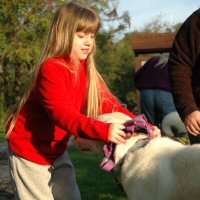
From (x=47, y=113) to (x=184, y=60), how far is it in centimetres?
112

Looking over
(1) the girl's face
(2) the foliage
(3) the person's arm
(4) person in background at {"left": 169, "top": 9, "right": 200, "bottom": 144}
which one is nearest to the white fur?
(3) the person's arm

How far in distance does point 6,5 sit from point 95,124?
21760mm

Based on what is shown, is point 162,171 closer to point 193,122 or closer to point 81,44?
point 193,122

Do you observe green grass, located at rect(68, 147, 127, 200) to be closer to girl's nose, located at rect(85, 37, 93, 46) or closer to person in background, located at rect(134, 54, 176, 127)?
person in background, located at rect(134, 54, 176, 127)

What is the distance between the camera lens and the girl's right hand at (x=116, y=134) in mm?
3008

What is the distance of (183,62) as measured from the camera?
12.0 ft

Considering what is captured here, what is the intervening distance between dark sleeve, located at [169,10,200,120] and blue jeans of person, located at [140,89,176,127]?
10.4 feet

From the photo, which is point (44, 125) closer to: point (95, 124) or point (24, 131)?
point (24, 131)

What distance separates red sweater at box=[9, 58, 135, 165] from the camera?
3.30 meters

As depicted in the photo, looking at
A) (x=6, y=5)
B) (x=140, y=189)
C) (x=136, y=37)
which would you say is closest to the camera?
(x=140, y=189)

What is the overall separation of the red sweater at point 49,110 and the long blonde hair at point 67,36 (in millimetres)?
53

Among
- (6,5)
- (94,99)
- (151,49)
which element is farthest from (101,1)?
(94,99)

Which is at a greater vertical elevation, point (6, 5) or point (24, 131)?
point (24, 131)

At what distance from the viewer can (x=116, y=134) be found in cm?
302
